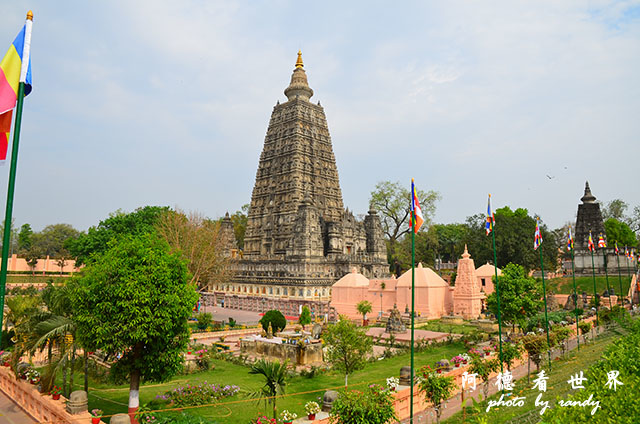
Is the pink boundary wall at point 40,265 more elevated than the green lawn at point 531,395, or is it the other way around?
the pink boundary wall at point 40,265

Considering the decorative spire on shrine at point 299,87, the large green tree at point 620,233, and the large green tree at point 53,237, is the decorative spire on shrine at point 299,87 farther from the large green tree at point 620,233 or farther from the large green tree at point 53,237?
the large green tree at point 53,237

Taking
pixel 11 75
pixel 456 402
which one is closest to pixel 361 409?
pixel 456 402

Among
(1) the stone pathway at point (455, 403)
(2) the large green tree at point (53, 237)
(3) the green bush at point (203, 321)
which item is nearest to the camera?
(1) the stone pathway at point (455, 403)

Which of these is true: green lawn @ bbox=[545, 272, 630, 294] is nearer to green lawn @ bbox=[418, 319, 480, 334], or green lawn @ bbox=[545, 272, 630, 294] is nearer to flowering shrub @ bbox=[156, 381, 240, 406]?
green lawn @ bbox=[418, 319, 480, 334]

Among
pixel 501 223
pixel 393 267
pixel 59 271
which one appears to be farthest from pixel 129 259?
pixel 59 271

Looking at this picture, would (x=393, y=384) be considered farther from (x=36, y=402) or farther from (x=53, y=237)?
(x=53, y=237)

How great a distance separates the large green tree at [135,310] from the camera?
10562 mm

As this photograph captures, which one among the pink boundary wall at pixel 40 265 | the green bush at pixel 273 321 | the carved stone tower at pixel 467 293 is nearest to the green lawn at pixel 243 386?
the green bush at pixel 273 321

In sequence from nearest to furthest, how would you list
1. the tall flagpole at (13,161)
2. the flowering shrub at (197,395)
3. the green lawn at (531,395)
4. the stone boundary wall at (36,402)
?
the tall flagpole at (13,161), the green lawn at (531,395), the stone boundary wall at (36,402), the flowering shrub at (197,395)

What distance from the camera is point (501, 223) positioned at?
5494 centimetres

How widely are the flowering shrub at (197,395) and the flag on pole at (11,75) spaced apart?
9.18 meters

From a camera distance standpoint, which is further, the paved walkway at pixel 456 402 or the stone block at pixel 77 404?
the paved walkway at pixel 456 402

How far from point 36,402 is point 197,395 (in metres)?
4.44

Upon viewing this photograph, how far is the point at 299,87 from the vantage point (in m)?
60.3
